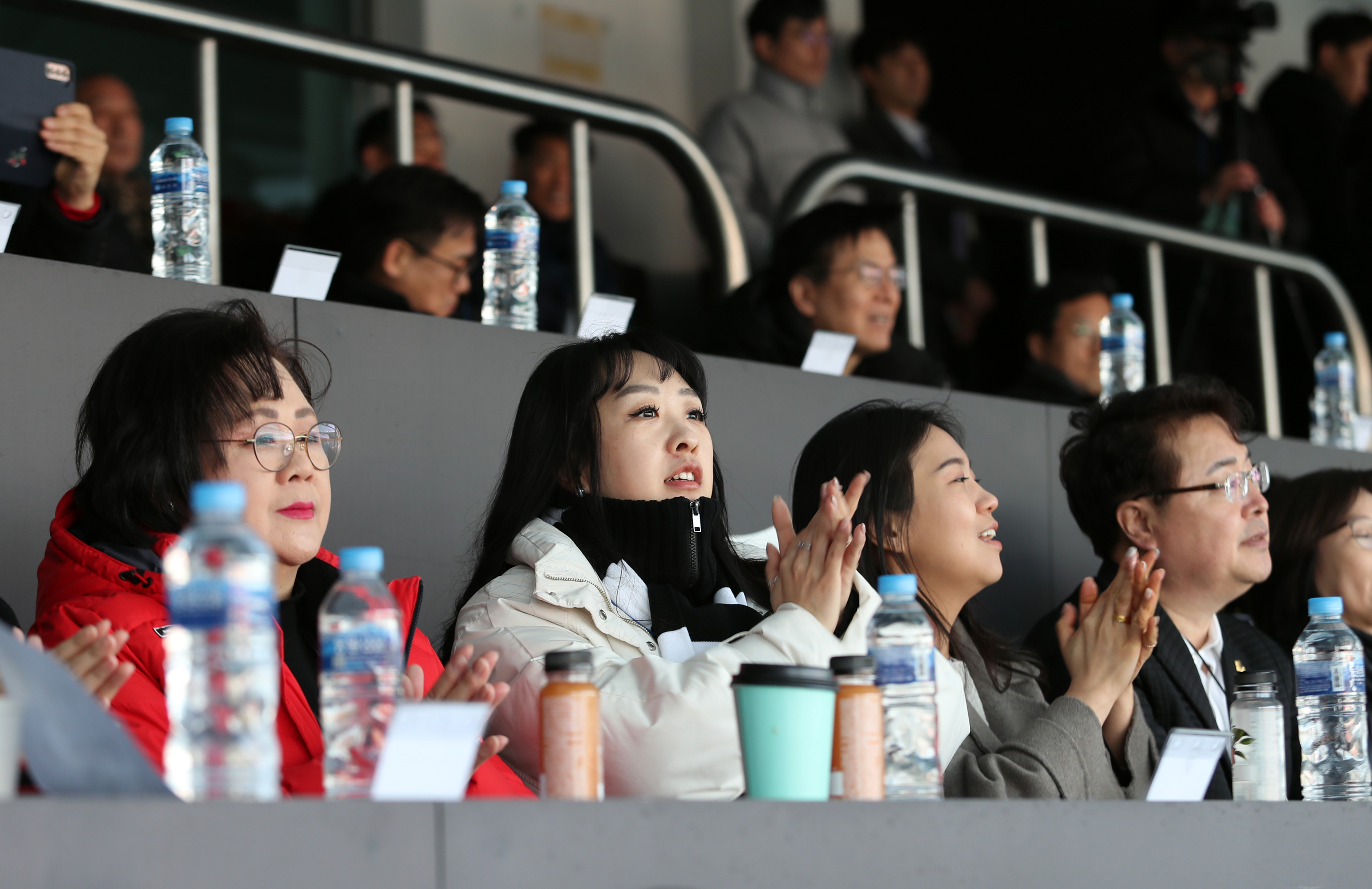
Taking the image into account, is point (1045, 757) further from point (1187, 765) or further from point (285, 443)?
point (285, 443)

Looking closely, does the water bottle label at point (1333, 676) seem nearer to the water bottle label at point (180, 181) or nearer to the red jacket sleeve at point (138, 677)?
the red jacket sleeve at point (138, 677)

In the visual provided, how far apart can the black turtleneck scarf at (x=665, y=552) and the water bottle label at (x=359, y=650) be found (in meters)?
0.72

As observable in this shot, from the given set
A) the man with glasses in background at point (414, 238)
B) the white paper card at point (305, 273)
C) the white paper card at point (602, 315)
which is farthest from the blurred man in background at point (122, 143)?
the white paper card at point (602, 315)

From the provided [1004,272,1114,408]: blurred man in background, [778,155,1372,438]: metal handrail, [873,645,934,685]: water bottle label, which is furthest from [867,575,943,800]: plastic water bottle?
[1004,272,1114,408]: blurred man in background

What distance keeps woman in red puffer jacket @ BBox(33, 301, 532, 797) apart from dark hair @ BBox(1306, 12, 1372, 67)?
4261mm

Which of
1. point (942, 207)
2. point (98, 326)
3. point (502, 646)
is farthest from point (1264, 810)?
point (942, 207)

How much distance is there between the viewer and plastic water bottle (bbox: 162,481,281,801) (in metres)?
1.16

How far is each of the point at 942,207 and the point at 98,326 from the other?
3079 mm

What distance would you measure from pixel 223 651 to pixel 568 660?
32 cm

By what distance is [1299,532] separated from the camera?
2.97 metres

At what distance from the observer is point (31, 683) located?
113 centimetres

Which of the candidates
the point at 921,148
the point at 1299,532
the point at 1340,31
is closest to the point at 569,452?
the point at 1299,532

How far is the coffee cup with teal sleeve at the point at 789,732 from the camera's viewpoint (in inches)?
54.9

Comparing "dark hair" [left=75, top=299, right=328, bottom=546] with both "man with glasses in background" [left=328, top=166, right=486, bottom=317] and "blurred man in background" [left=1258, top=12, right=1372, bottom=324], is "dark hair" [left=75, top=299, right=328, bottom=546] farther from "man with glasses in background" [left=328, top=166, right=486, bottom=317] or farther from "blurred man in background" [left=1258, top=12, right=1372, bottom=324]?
"blurred man in background" [left=1258, top=12, right=1372, bottom=324]
